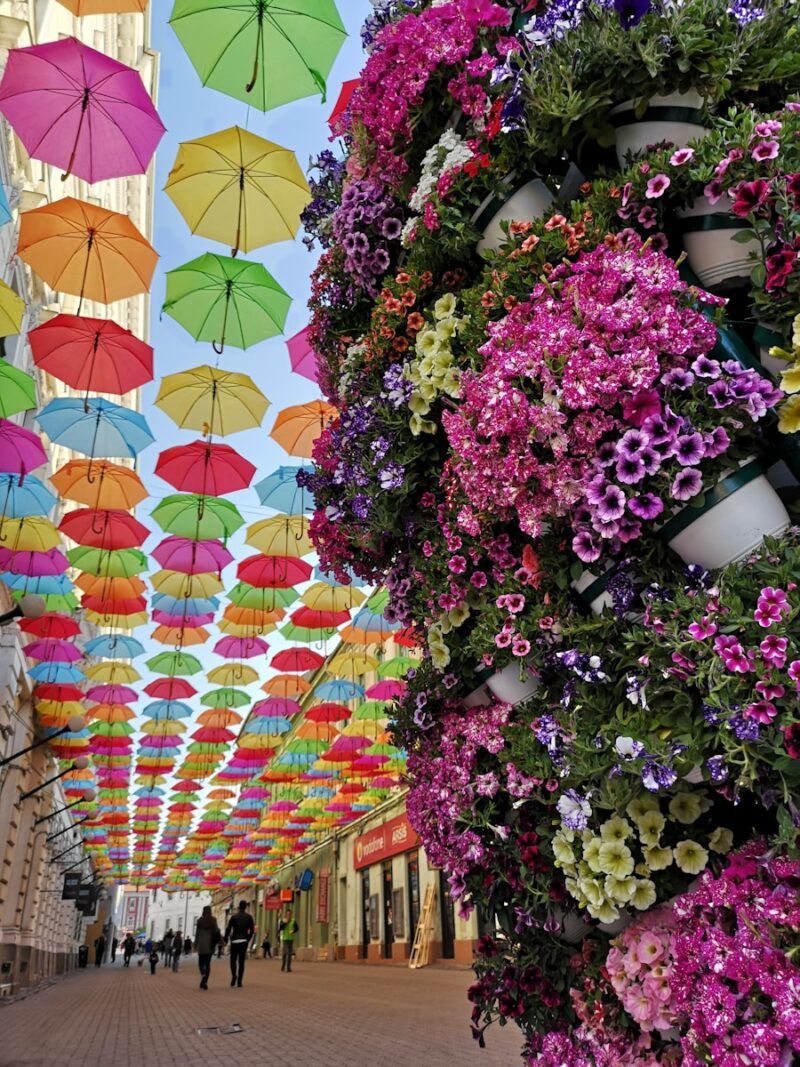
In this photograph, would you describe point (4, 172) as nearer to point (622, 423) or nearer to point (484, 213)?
point (484, 213)

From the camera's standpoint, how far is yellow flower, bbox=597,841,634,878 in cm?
191

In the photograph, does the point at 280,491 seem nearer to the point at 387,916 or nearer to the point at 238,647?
the point at 238,647

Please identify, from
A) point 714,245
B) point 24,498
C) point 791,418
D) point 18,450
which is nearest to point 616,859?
point 791,418

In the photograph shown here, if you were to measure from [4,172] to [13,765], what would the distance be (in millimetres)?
12498

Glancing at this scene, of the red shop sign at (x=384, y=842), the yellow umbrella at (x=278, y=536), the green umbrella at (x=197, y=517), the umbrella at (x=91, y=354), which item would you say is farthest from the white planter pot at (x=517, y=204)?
the red shop sign at (x=384, y=842)

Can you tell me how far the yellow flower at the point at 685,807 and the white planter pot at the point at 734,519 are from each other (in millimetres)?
555

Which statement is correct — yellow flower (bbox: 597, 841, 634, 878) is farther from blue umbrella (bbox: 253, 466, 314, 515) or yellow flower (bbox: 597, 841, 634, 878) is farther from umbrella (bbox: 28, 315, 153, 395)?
blue umbrella (bbox: 253, 466, 314, 515)

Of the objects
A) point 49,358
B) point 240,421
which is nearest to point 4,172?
point 49,358

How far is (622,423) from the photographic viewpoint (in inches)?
78.7

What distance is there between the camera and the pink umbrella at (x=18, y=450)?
9352 millimetres

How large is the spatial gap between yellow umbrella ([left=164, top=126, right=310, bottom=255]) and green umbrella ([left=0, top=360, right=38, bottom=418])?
2.47 meters

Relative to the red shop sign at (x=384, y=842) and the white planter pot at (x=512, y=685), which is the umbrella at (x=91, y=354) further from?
the red shop sign at (x=384, y=842)

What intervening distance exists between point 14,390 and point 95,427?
289cm

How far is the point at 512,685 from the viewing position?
2.45 metres
